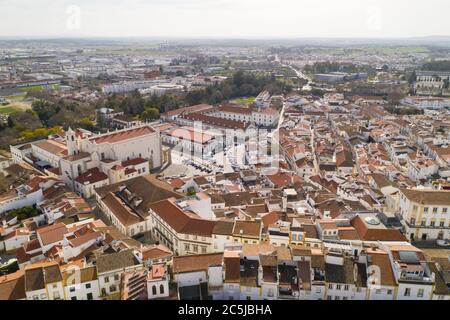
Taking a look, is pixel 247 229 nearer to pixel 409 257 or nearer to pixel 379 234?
pixel 379 234

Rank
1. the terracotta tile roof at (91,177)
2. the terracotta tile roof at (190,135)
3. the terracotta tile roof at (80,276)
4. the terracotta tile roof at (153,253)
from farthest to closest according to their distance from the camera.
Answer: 1. the terracotta tile roof at (190,135)
2. the terracotta tile roof at (91,177)
3. the terracotta tile roof at (153,253)
4. the terracotta tile roof at (80,276)

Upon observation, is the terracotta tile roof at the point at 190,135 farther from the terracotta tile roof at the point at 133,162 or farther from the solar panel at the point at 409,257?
the solar panel at the point at 409,257

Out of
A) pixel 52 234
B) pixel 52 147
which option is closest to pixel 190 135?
pixel 52 147

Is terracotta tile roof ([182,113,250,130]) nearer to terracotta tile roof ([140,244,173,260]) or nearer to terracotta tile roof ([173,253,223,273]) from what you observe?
terracotta tile roof ([140,244,173,260])

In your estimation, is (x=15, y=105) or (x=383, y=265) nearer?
(x=383, y=265)

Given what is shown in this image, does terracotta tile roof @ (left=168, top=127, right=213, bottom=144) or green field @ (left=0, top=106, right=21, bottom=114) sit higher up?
green field @ (left=0, top=106, right=21, bottom=114)

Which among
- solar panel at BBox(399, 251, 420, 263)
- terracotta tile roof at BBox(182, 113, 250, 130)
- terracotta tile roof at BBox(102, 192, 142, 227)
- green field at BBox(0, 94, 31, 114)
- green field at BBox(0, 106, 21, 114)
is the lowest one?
terracotta tile roof at BBox(102, 192, 142, 227)

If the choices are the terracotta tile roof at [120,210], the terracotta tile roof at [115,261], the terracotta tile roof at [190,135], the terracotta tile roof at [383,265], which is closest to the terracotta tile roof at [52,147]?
the terracotta tile roof at [120,210]

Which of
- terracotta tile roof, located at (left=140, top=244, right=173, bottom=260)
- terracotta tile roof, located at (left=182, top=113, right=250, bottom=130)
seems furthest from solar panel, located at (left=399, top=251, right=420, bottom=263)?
terracotta tile roof, located at (left=182, top=113, right=250, bottom=130)

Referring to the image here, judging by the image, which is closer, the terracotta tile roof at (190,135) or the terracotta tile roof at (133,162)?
the terracotta tile roof at (133,162)
